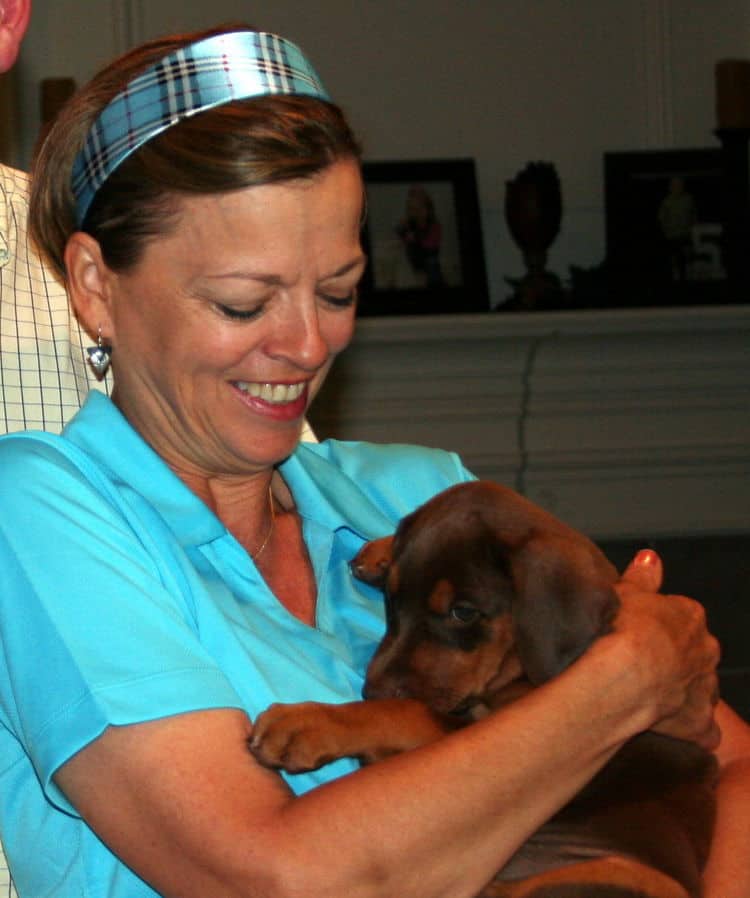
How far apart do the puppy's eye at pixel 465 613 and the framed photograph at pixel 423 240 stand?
2865 mm

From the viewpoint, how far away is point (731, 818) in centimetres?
157

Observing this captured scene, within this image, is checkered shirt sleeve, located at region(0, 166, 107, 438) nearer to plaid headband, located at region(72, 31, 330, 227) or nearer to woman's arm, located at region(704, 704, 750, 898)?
plaid headband, located at region(72, 31, 330, 227)

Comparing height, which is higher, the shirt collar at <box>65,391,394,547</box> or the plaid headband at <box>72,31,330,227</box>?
the plaid headband at <box>72,31,330,227</box>

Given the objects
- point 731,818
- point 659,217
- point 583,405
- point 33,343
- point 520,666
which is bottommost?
point 583,405

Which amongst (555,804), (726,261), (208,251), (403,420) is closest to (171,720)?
→ (555,804)

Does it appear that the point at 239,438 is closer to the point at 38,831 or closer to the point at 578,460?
the point at 38,831

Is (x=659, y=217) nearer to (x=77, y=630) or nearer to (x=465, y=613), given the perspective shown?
(x=465, y=613)

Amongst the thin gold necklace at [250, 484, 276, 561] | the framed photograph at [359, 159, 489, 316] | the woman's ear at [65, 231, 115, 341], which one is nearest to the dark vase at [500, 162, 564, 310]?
the framed photograph at [359, 159, 489, 316]

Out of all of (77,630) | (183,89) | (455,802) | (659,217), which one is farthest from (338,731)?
(659,217)

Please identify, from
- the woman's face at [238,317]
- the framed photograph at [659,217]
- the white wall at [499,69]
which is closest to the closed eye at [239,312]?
the woman's face at [238,317]

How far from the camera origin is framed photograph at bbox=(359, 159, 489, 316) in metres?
4.39

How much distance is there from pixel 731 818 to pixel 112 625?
2.44 feet

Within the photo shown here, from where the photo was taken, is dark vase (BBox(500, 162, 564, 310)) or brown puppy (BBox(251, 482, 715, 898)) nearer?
brown puppy (BBox(251, 482, 715, 898))

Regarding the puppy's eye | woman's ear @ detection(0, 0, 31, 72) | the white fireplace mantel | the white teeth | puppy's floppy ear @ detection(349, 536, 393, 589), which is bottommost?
the white fireplace mantel
